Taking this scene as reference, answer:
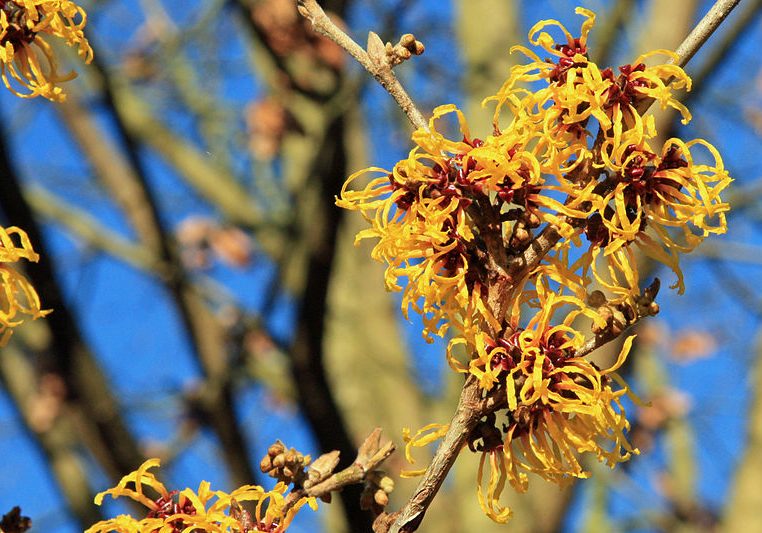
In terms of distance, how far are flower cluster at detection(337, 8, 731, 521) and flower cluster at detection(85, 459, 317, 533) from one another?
24 centimetres

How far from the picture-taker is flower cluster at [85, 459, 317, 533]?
1544 mm

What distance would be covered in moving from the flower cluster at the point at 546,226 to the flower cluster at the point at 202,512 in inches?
9.3

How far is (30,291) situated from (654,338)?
20.8 feet

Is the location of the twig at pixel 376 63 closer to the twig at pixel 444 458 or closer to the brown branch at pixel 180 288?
the twig at pixel 444 458

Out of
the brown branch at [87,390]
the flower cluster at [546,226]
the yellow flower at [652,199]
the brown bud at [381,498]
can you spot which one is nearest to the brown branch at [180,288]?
the brown branch at [87,390]

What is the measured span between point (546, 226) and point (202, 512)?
680 millimetres

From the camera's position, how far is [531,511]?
4.90m

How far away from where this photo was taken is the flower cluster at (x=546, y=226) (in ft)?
5.09

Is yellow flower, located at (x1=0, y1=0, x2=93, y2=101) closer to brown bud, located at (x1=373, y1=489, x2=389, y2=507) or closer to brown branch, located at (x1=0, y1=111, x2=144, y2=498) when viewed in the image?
brown bud, located at (x1=373, y1=489, x2=389, y2=507)

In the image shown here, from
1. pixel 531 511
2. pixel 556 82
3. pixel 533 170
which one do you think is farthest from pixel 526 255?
pixel 531 511

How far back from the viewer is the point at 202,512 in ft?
5.13

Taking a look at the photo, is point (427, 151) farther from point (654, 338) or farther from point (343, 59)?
point (654, 338)

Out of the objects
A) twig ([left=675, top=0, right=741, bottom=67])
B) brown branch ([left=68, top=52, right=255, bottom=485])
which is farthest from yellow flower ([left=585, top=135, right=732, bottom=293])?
brown branch ([left=68, top=52, right=255, bottom=485])

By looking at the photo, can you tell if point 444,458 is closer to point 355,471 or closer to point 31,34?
point 355,471
